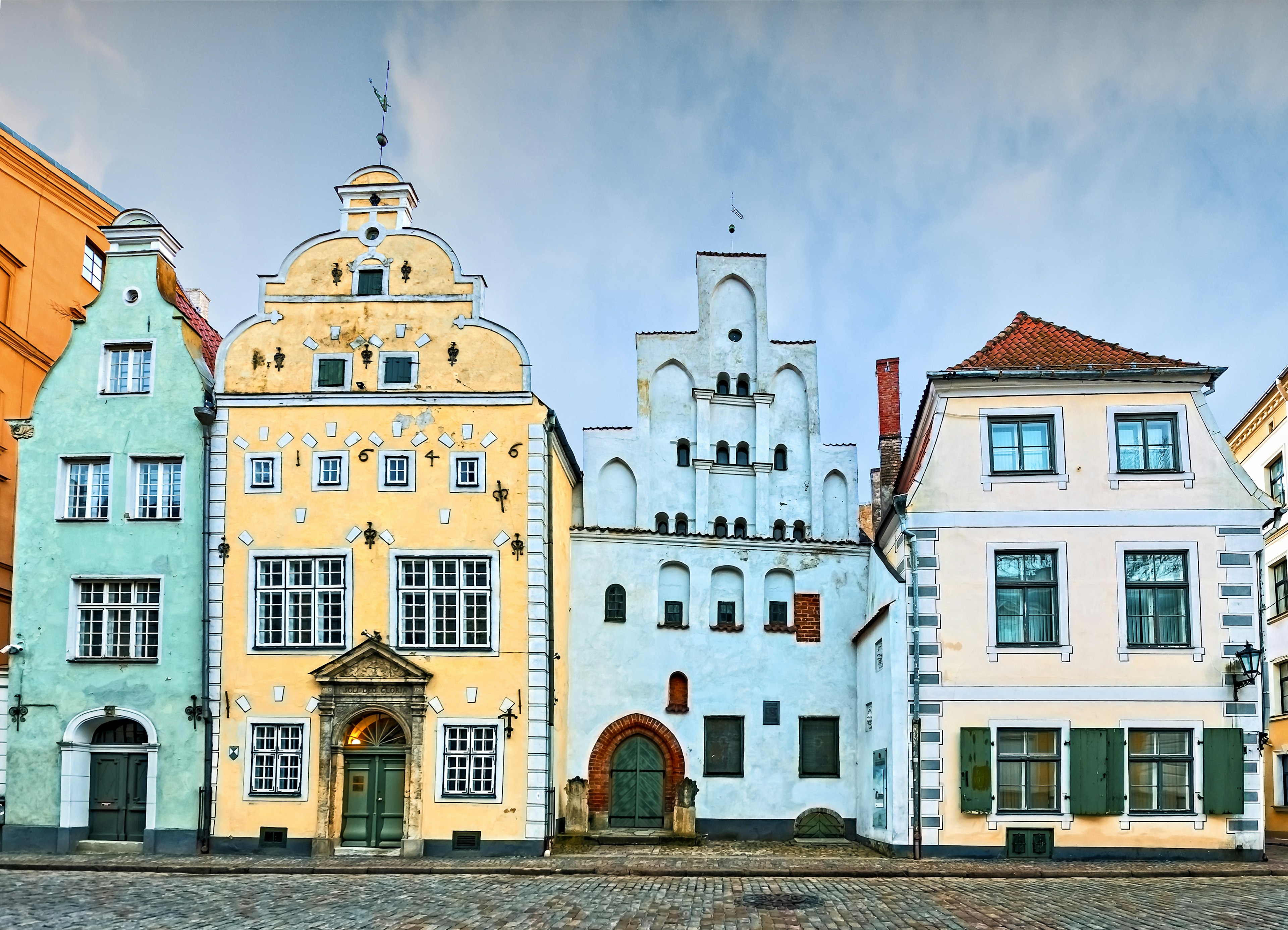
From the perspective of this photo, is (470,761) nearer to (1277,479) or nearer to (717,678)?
(717,678)

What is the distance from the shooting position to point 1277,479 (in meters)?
34.9

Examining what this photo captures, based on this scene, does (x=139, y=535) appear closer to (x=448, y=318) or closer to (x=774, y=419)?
(x=448, y=318)

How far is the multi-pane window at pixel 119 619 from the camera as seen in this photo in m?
27.7

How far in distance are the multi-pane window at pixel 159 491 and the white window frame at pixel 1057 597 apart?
16.9 m

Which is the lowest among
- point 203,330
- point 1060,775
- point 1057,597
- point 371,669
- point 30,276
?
point 1060,775

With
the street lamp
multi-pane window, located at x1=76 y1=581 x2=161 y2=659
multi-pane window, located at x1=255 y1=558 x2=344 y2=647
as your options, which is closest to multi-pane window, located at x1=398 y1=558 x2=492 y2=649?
multi-pane window, located at x1=255 y1=558 x2=344 y2=647

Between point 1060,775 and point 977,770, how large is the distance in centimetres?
159

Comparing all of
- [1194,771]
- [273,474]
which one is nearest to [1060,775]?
[1194,771]

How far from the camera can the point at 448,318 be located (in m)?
28.4

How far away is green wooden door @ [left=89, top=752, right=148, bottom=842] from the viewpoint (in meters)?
27.2

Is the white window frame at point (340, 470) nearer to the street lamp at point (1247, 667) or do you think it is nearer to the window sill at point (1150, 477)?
the window sill at point (1150, 477)

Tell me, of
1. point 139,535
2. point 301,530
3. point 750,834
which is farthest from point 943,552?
point 139,535

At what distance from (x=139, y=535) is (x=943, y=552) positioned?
16.9 m

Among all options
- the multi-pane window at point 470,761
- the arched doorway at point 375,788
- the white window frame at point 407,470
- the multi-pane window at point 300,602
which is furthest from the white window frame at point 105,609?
the multi-pane window at point 470,761
